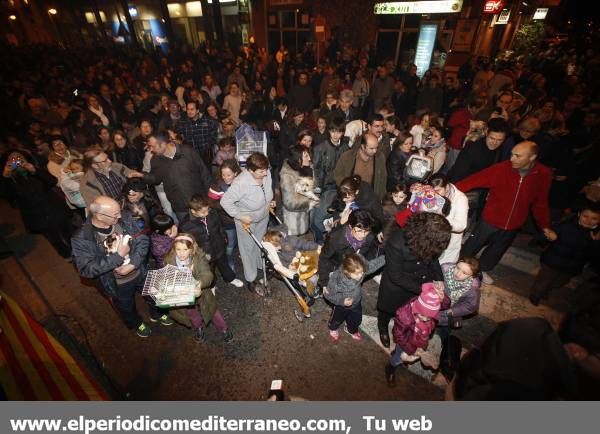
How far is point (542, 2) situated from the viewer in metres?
17.9

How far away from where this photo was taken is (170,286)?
10.3ft

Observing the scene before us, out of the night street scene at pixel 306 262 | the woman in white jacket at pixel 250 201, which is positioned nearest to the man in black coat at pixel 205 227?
the night street scene at pixel 306 262

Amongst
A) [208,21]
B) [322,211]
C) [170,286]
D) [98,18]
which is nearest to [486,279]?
[322,211]

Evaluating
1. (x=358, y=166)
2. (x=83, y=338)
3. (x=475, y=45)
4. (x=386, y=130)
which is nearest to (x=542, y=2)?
(x=475, y=45)

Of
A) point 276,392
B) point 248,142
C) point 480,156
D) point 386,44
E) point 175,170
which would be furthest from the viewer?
point 386,44

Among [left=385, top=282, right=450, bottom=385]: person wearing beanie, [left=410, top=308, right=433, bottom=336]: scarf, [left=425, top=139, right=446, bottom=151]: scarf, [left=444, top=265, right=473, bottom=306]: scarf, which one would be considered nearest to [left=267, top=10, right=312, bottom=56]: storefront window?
[left=425, top=139, right=446, bottom=151]: scarf

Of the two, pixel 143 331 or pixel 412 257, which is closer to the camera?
pixel 412 257

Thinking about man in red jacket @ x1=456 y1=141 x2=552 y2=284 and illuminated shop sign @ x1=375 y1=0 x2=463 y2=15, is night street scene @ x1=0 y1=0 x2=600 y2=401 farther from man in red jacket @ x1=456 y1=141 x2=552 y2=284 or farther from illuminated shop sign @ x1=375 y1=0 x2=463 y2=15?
illuminated shop sign @ x1=375 y1=0 x2=463 y2=15

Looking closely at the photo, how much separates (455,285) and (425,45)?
1577 centimetres

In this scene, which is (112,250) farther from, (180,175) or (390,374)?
(390,374)

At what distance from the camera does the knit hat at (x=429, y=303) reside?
9.48 feet

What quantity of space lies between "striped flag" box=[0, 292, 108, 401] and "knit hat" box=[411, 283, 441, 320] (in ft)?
10.3

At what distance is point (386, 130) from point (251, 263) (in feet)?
13.5

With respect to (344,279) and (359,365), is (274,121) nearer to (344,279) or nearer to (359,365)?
(344,279)
